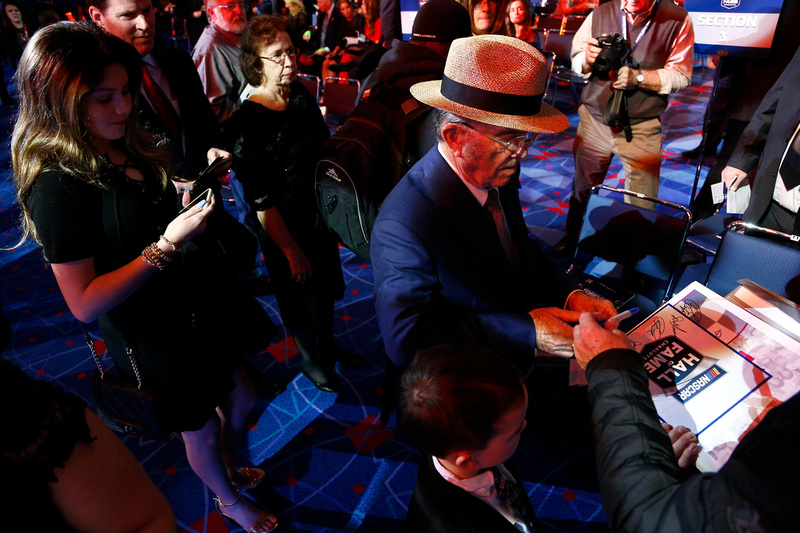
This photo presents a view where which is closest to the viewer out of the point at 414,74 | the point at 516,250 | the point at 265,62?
the point at 516,250

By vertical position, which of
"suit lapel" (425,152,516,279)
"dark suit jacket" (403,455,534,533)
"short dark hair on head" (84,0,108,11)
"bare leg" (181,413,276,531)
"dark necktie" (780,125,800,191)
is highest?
"short dark hair on head" (84,0,108,11)

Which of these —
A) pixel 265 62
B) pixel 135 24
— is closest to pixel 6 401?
pixel 265 62

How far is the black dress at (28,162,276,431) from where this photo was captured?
49.9 inches

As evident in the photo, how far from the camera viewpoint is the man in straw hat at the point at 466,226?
1.50 meters

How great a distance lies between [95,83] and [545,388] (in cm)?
257

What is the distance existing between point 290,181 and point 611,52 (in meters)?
2.46

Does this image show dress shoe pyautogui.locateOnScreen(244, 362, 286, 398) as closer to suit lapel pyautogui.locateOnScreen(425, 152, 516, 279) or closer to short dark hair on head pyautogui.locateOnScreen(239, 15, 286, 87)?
short dark hair on head pyautogui.locateOnScreen(239, 15, 286, 87)

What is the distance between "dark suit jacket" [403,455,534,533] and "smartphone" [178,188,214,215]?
1000 millimetres

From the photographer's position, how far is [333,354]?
296 centimetres

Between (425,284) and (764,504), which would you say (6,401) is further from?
(764,504)

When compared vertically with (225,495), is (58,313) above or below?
below

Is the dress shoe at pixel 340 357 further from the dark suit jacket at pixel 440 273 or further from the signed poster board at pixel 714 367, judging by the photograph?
the signed poster board at pixel 714 367

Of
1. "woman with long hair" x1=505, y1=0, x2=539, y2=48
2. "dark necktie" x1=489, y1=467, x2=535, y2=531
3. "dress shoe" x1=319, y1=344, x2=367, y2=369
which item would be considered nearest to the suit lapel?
"dark necktie" x1=489, y1=467, x2=535, y2=531

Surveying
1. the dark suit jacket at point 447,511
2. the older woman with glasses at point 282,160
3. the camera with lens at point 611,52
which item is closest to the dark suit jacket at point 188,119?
the older woman with glasses at point 282,160
